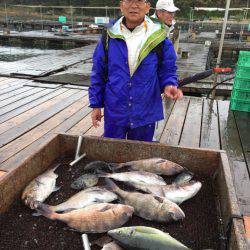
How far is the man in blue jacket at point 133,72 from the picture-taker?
8.91 ft

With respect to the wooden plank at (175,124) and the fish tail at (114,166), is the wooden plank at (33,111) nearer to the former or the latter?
the wooden plank at (175,124)

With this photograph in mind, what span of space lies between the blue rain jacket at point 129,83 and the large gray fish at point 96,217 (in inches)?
48.7

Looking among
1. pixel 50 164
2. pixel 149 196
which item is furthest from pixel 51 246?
pixel 50 164

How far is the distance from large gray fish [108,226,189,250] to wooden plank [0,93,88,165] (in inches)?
92.8

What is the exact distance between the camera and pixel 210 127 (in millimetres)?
4902

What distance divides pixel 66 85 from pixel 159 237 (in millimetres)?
6172

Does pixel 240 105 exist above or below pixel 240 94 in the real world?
below

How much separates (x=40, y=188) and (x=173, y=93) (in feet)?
4.50

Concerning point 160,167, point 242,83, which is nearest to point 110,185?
point 160,167

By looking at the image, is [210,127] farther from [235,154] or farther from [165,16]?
[165,16]

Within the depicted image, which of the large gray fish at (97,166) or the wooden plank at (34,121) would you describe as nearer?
the large gray fish at (97,166)

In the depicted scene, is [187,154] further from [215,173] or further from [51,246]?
[51,246]

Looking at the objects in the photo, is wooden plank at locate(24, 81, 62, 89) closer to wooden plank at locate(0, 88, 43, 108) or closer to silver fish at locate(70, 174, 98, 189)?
wooden plank at locate(0, 88, 43, 108)

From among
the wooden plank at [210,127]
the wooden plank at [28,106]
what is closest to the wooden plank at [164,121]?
the wooden plank at [210,127]
